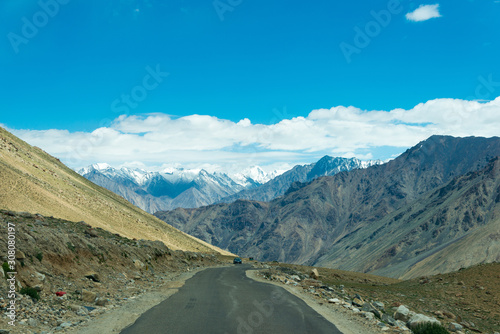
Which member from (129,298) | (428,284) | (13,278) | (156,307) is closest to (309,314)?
(156,307)

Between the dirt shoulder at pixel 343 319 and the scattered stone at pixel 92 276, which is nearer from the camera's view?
the dirt shoulder at pixel 343 319

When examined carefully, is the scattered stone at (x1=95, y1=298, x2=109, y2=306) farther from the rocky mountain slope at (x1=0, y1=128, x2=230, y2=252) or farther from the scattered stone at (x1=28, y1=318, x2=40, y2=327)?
the rocky mountain slope at (x1=0, y1=128, x2=230, y2=252)

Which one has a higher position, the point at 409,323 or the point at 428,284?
the point at 409,323

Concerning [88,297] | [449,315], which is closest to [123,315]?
[88,297]

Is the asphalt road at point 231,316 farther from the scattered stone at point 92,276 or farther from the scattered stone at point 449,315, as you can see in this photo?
the scattered stone at point 449,315

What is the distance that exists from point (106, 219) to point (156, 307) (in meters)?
60.7

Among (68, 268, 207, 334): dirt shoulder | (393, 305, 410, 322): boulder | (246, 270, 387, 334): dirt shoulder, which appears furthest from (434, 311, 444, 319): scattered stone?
(68, 268, 207, 334): dirt shoulder

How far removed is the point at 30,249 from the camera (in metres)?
18.5

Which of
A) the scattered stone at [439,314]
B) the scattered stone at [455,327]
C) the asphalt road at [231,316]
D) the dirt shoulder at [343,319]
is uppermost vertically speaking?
the asphalt road at [231,316]

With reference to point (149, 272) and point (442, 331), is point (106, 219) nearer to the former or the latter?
point (149, 272)

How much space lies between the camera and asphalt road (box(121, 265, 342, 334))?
13.3 meters

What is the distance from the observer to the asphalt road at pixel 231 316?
43.8 ft

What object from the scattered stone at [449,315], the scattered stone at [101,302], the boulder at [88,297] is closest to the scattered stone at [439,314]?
the scattered stone at [449,315]

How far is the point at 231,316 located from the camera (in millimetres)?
15203
